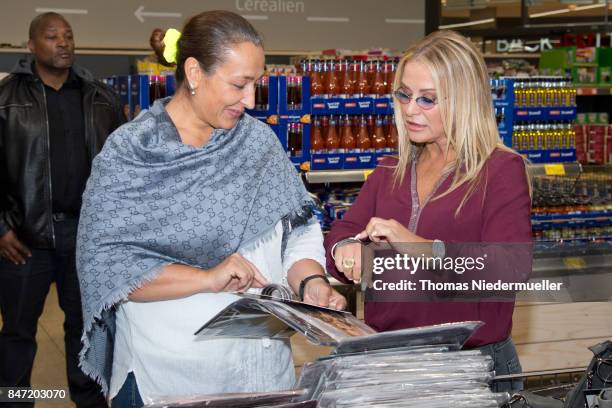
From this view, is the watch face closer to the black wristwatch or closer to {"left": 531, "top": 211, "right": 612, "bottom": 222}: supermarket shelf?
the black wristwatch

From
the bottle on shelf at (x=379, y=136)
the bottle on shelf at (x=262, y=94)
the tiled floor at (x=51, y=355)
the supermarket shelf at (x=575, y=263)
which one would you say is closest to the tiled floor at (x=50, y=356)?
the tiled floor at (x=51, y=355)

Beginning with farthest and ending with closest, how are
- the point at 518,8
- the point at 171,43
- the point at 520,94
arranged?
the point at 518,8 → the point at 520,94 → the point at 171,43

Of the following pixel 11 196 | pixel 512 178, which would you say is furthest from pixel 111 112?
pixel 512 178

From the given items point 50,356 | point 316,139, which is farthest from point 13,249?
point 316,139

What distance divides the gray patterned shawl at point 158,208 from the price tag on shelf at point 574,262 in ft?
2.34

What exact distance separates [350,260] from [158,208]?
48cm

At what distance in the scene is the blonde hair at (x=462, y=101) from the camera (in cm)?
207

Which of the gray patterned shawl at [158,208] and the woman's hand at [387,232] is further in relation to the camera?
the gray patterned shawl at [158,208]

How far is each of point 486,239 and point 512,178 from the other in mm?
164

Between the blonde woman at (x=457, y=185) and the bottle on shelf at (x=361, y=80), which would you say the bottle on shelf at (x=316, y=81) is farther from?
the blonde woman at (x=457, y=185)

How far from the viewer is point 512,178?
2.06m

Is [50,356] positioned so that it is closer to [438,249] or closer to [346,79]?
[346,79]

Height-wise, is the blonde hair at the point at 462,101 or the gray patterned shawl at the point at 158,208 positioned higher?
the blonde hair at the point at 462,101

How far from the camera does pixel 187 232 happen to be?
209 cm
